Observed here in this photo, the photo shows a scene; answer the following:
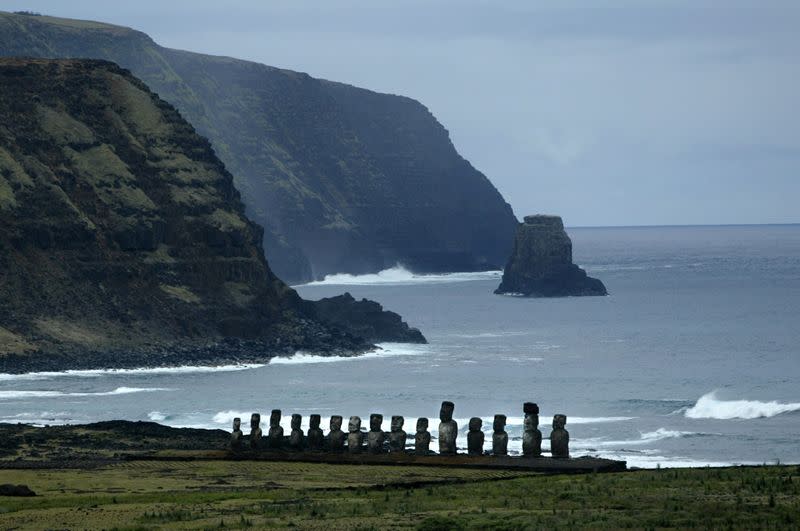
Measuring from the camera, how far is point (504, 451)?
50531 mm

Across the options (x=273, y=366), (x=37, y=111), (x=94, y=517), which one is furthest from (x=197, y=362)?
(x=94, y=517)

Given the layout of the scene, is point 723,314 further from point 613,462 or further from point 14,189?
point 613,462

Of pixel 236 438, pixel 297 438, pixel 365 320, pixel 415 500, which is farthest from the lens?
pixel 365 320

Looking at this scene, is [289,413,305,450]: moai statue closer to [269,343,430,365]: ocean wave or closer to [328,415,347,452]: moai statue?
[328,415,347,452]: moai statue

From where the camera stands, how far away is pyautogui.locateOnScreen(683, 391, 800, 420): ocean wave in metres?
100

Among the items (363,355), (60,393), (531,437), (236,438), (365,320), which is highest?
(365,320)

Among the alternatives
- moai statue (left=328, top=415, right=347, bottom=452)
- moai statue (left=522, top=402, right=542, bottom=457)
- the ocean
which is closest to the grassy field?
moai statue (left=522, top=402, right=542, bottom=457)

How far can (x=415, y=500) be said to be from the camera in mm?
39250

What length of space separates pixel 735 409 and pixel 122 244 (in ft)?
204

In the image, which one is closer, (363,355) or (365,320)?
(363,355)

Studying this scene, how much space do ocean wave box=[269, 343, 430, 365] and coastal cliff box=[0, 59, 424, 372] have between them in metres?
1.20

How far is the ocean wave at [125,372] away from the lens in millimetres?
123250

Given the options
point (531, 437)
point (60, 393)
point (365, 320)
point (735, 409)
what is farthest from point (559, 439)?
point (365, 320)

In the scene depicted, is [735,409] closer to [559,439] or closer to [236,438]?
[236,438]
